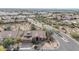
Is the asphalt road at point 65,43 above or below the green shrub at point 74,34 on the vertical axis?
below

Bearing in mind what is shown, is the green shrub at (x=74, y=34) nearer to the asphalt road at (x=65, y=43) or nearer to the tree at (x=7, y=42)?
the asphalt road at (x=65, y=43)

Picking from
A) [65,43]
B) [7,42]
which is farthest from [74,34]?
[7,42]

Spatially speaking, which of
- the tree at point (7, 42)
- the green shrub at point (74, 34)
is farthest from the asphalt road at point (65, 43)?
the tree at point (7, 42)

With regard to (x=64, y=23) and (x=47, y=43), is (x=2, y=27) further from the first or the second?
(x=64, y=23)

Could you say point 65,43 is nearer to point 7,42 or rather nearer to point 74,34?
point 74,34

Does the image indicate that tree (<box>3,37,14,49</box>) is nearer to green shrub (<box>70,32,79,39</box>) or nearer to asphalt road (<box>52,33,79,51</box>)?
asphalt road (<box>52,33,79,51</box>)

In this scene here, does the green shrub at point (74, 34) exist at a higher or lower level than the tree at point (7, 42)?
higher

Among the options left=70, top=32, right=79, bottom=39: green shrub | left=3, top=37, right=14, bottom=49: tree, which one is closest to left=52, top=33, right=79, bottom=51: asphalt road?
left=70, top=32, right=79, bottom=39: green shrub
